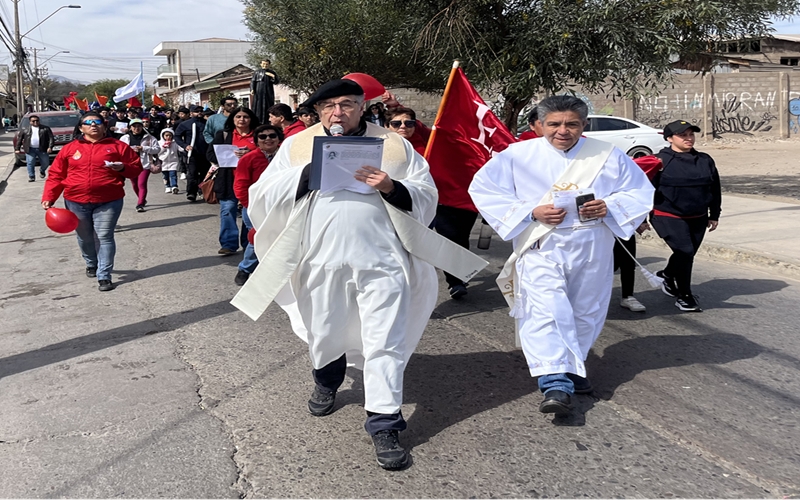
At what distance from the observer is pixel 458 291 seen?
6.64 metres

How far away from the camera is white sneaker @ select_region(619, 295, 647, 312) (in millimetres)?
6196

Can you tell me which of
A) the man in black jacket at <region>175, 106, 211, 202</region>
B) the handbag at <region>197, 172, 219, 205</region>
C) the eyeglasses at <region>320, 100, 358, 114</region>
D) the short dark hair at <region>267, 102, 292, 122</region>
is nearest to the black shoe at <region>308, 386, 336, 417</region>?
the eyeglasses at <region>320, 100, 358, 114</region>

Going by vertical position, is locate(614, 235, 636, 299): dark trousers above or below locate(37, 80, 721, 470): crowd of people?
below

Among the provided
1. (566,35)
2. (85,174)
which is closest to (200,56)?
(566,35)

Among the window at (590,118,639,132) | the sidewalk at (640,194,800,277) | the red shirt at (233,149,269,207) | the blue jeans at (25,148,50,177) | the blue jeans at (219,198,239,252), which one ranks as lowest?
the sidewalk at (640,194,800,277)

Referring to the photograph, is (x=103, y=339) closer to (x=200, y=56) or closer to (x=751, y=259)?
(x=751, y=259)

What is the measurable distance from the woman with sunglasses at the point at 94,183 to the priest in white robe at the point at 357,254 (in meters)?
4.19

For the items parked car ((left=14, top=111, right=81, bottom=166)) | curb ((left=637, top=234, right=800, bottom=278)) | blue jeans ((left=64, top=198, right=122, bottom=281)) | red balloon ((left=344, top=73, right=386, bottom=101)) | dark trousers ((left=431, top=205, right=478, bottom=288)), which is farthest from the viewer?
parked car ((left=14, top=111, right=81, bottom=166))

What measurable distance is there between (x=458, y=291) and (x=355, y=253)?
316cm

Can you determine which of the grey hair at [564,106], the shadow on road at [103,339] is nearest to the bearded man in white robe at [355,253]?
the grey hair at [564,106]

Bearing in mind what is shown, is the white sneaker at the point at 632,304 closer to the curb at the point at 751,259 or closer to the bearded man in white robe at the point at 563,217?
the bearded man in white robe at the point at 563,217

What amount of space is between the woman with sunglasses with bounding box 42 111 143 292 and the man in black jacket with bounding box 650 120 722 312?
5.07 meters

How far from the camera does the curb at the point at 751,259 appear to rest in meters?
7.60

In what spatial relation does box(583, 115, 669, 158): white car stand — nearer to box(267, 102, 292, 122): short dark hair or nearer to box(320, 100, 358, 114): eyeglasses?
box(267, 102, 292, 122): short dark hair
